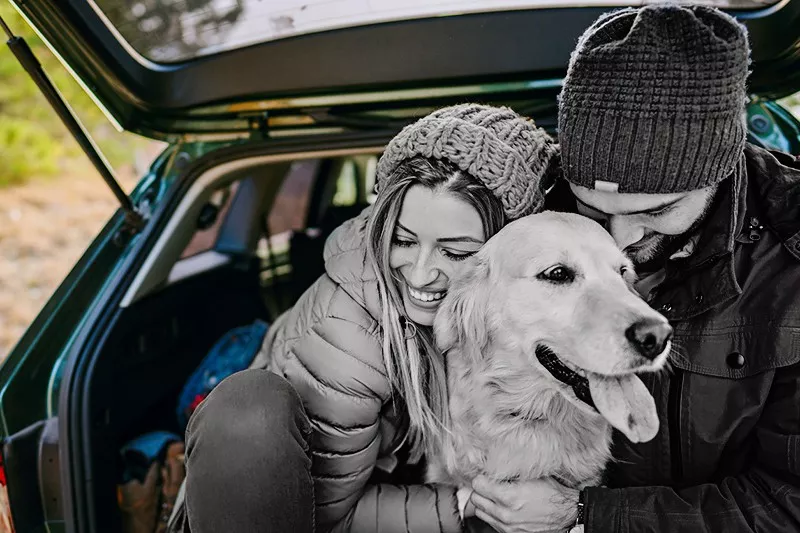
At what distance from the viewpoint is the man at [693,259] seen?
1.18 metres

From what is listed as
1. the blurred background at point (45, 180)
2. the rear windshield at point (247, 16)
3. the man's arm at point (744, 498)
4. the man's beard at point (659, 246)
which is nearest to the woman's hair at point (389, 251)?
the man's beard at point (659, 246)

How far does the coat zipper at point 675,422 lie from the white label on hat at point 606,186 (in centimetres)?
38

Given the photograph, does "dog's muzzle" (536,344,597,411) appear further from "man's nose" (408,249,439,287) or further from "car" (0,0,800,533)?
"car" (0,0,800,533)

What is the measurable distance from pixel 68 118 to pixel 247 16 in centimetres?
50

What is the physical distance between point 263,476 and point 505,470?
0.51m

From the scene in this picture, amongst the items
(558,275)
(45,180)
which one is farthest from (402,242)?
(45,180)

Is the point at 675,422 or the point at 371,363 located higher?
the point at 371,363

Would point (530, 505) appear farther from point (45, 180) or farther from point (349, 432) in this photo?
point (45, 180)

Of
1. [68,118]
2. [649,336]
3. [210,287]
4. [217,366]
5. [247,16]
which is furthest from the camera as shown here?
[210,287]

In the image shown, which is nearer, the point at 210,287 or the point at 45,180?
the point at 210,287

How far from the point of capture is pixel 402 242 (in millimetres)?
1396

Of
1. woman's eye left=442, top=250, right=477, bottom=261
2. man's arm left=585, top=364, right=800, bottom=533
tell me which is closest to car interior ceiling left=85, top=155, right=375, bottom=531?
woman's eye left=442, top=250, right=477, bottom=261

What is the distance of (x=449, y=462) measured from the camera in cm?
153

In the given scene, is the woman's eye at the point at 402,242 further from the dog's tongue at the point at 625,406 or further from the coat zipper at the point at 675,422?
the coat zipper at the point at 675,422
